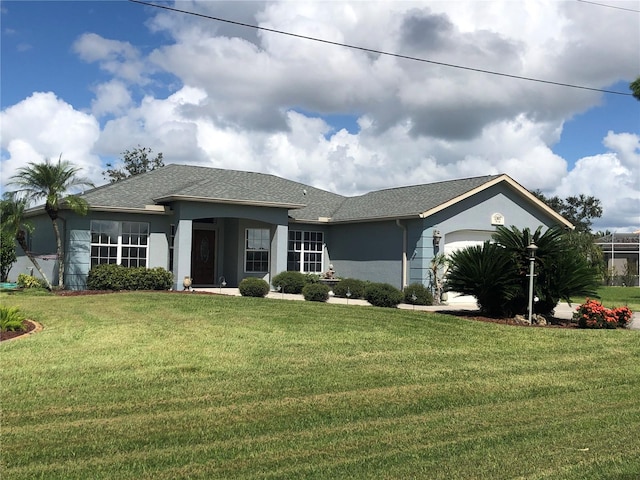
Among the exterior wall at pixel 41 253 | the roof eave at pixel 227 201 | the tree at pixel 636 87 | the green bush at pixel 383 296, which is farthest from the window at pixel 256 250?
the tree at pixel 636 87

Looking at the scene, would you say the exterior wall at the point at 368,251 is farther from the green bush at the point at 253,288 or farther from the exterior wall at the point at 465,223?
the green bush at the point at 253,288

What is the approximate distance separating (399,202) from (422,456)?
1931 cm

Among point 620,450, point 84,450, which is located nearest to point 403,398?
point 620,450

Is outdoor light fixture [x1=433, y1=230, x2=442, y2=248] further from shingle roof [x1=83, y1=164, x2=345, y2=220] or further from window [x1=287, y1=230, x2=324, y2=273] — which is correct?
window [x1=287, y1=230, x2=324, y2=273]

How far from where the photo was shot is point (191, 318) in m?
13.9

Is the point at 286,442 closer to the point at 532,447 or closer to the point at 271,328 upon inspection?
the point at 532,447

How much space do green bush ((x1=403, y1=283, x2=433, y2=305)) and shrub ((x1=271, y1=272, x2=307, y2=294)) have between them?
4083 mm

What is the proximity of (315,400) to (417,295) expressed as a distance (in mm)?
12933

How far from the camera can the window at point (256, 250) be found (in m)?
24.4

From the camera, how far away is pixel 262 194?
23.6 meters

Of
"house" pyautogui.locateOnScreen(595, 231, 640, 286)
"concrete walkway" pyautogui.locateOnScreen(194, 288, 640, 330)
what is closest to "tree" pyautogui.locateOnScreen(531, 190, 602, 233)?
"house" pyautogui.locateOnScreen(595, 231, 640, 286)

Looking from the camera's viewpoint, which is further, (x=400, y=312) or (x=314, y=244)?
(x=314, y=244)

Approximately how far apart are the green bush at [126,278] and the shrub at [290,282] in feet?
13.1

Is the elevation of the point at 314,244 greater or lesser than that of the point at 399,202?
lesser
